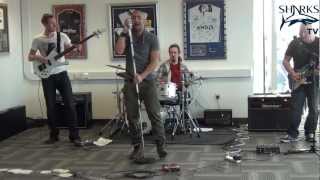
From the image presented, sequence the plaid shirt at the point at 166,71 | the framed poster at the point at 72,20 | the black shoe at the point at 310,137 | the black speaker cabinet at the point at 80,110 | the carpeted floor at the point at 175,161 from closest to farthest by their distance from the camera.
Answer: the carpeted floor at the point at 175,161 < the black shoe at the point at 310,137 < the plaid shirt at the point at 166,71 < the black speaker cabinet at the point at 80,110 < the framed poster at the point at 72,20

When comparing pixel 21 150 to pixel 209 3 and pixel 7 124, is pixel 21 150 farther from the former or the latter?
pixel 209 3

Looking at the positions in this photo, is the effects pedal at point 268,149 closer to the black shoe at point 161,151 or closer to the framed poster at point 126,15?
the black shoe at point 161,151

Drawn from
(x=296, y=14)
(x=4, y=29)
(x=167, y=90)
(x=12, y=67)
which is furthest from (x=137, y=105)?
(x=296, y=14)

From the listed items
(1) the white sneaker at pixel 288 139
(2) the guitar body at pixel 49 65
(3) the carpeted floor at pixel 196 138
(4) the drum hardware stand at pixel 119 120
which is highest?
(2) the guitar body at pixel 49 65

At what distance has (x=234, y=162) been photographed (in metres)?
4.90

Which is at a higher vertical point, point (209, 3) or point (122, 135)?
point (209, 3)

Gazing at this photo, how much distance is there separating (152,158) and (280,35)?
3.15 m

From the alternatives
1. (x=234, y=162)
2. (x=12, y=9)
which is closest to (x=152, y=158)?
(x=234, y=162)

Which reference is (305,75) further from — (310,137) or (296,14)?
(296,14)

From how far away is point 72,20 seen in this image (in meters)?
7.23

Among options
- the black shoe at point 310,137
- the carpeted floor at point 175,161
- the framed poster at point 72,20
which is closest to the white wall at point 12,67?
the framed poster at point 72,20

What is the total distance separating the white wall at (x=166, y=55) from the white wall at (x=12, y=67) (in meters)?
0.13

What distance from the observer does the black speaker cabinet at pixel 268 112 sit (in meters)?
6.42

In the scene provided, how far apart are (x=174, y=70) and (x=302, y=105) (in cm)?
171
